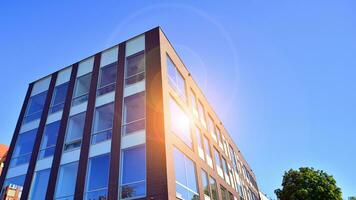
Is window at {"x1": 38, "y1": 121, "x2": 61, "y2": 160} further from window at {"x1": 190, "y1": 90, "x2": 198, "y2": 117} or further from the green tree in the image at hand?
the green tree

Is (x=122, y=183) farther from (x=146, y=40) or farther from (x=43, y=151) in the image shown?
(x=146, y=40)

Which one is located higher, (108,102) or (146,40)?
(146,40)

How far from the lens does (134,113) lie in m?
14.7

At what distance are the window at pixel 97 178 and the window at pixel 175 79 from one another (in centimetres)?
626

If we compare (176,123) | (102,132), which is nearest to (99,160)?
(102,132)

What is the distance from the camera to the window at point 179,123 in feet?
49.0

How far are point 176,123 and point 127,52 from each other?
242 inches

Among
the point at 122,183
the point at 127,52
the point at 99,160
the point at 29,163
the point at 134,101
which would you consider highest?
the point at 127,52

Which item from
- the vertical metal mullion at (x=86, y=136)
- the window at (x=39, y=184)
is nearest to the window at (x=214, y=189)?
the vertical metal mullion at (x=86, y=136)

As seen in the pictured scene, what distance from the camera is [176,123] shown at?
15.4 meters

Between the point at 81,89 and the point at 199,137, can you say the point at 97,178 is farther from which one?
the point at 199,137

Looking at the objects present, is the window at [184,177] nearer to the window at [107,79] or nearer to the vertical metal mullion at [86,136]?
the vertical metal mullion at [86,136]

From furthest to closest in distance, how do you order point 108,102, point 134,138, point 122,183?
point 108,102
point 134,138
point 122,183

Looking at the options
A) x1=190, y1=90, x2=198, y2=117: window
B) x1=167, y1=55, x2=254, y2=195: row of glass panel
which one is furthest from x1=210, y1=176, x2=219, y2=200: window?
x1=190, y1=90, x2=198, y2=117: window
